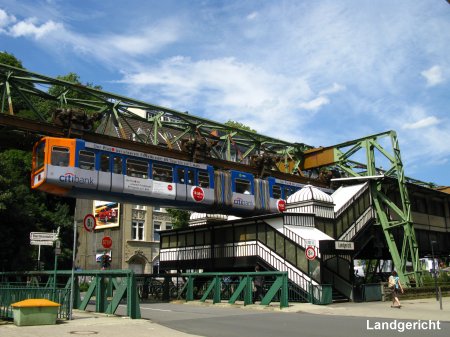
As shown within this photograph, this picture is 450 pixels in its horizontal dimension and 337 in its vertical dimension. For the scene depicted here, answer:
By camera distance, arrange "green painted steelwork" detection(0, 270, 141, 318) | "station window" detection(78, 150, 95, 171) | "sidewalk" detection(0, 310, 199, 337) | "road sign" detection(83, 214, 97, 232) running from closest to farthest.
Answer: "sidewalk" detection(0, 310, 199, 337), "green painted steelwork" detection(0, 270, 141, 318), "road sign" detection(83, 214, 97, 232), "station window" detection(78, 150, 95, 171)

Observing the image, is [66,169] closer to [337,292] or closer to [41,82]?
[41,82]

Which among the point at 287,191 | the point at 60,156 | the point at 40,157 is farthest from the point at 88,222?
the point at 287,191

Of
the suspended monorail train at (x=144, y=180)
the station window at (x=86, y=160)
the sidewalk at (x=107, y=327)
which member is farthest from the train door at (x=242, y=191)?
the sidewalk at (x=107, y=327)

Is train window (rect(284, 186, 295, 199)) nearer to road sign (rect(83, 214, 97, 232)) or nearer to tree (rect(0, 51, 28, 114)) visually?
road sign (rect(83, 214, 97, 232))

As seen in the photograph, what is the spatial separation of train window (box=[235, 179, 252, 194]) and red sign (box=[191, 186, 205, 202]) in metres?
3.09

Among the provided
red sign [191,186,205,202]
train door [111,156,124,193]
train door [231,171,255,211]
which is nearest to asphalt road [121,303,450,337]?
train door [111,156,124,193]

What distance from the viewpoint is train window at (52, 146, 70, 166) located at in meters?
22.5

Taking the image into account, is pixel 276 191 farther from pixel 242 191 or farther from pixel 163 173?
pixel 163 173

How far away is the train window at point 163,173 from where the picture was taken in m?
26.6

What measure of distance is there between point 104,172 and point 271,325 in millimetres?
12839

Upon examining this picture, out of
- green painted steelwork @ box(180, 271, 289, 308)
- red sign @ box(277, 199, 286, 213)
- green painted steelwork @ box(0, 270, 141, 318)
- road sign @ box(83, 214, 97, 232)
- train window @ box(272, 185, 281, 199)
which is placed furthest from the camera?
train window @ box(272, 185, 281, 199)

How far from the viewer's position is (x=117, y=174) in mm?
24781

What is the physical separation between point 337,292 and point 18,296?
51.5 ft

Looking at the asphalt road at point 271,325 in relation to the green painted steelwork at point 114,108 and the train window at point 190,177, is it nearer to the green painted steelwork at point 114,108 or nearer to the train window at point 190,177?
the train window at point 190,177
